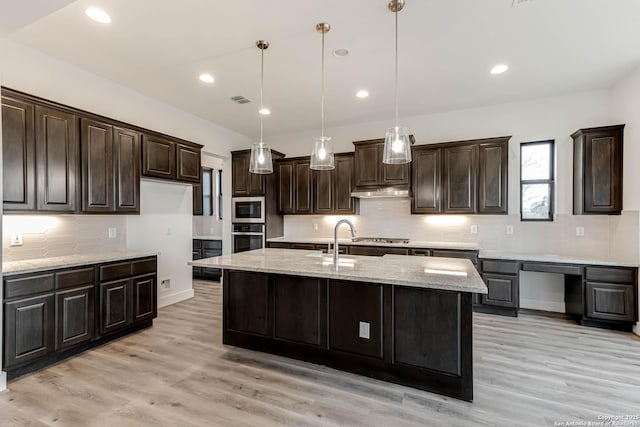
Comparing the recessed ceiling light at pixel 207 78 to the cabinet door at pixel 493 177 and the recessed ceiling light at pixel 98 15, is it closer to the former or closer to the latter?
the recessed ceiling light at pixel 98 15

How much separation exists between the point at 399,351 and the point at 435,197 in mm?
2844

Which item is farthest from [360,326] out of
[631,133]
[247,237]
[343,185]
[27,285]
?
[631,133]

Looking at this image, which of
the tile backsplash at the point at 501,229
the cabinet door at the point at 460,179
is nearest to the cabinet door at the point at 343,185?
the tile backsplash at the point at 501,229

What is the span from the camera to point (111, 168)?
3449mm

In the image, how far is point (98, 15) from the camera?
8.21ft

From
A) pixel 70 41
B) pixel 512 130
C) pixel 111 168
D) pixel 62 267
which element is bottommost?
pixel 62 267

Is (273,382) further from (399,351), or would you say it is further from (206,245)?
(206,245)

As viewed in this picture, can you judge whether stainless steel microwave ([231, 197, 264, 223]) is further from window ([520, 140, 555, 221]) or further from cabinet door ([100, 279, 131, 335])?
window ([520, 140, 555, 221])

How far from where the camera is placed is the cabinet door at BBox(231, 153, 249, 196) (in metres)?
5.66

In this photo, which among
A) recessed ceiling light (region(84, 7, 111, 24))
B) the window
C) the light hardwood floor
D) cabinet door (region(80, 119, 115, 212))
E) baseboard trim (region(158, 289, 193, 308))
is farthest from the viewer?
baseboard trim (region(158, 289, 193, 308))

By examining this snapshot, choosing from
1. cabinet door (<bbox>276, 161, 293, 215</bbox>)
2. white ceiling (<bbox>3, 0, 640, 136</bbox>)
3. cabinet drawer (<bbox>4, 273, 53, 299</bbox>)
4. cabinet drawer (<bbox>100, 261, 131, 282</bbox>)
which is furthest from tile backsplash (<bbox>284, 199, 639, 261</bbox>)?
cabinet drawer (<bbox>4, 273, 53, 299</bbox>)

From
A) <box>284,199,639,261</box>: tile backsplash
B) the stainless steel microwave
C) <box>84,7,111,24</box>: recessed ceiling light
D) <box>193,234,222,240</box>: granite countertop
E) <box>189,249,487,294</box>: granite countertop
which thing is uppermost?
<box>84,7,111,24</box>: recessed ceiling light

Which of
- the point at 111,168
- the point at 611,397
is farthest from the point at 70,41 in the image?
the point at 611,397

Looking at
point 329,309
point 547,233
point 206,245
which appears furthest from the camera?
point 206,245
